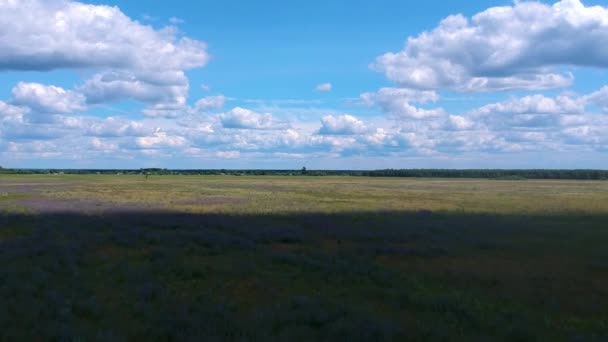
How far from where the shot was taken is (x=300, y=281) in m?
15.6

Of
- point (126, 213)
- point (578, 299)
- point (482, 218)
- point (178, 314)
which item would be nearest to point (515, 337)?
point (578, 299)

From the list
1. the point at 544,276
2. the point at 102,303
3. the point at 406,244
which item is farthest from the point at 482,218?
the point at 102,303

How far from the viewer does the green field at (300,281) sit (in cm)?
1059

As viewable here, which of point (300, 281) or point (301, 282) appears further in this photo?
point (300, 281)

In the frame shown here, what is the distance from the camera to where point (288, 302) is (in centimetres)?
1273

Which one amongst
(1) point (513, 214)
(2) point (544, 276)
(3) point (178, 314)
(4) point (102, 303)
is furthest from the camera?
(1) point (513, 214)

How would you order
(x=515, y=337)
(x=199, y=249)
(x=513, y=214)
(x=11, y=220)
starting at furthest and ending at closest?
(x=513, y=214) < (x=11, y=220) < (x=199, y=249) < (x=515, y=337)

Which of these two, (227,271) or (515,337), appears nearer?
(515,337)

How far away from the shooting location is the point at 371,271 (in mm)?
17016

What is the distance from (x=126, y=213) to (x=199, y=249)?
17.1 metres

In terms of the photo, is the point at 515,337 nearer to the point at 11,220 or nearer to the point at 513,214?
the point at 11,220

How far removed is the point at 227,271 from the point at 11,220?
18.9 metres

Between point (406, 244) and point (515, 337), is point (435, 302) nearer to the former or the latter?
point (515, 337)

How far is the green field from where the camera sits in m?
10.6
